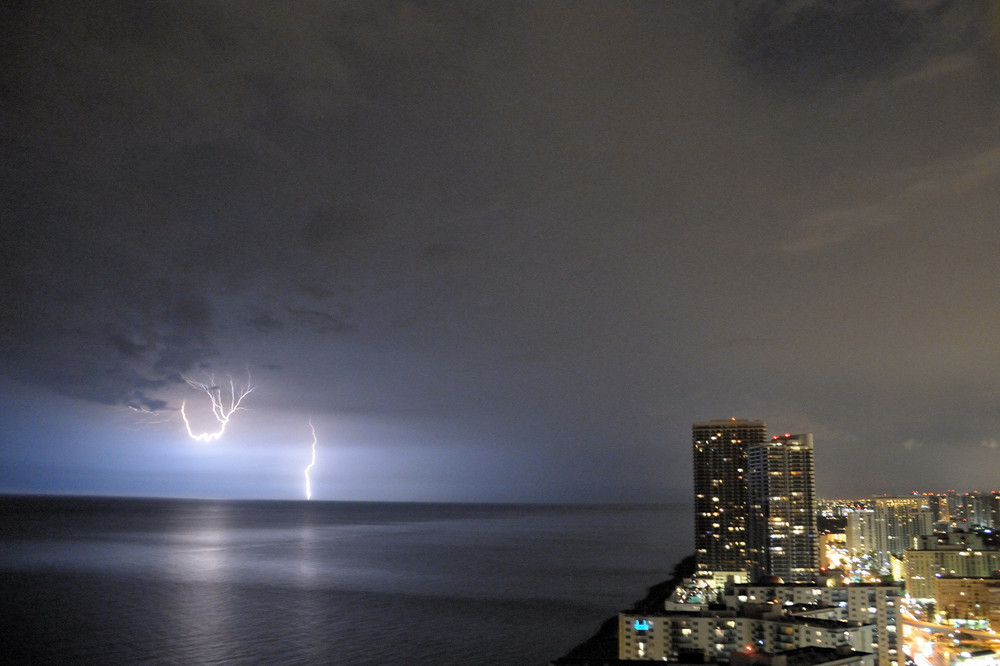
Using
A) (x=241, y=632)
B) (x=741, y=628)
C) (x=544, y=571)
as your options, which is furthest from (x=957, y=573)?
(x=241, y=632)

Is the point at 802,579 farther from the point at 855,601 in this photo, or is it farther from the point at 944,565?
the point at 855,601

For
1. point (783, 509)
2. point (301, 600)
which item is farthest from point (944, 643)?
point (301, 600)

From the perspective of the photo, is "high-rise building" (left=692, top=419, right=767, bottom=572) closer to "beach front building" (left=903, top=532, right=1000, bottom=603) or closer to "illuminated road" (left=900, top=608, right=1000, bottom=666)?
"beach front building" (left=903, top=532, right=1000, bottom=603)

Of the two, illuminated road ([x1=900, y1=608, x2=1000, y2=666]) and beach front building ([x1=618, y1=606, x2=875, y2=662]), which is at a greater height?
beach front building ([x1=618, y1=606, x2=875, y2=662])

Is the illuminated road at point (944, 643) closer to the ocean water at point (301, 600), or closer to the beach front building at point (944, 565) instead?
the beach front building at point (944, 565)

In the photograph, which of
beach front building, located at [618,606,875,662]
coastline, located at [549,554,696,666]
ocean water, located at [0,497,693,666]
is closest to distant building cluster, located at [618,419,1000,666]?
beach front building, located at [618,606,875,662]

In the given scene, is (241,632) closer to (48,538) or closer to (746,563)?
(746,563)
